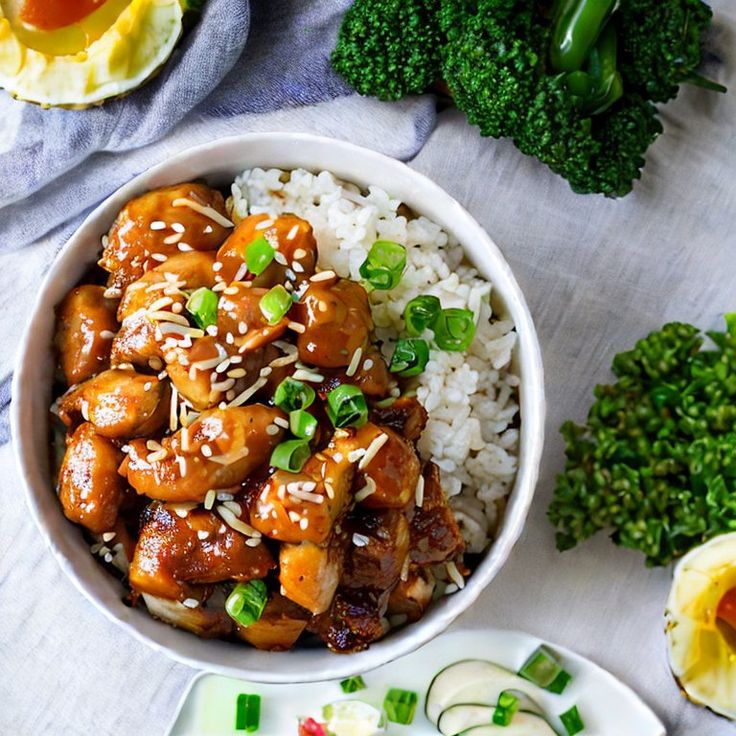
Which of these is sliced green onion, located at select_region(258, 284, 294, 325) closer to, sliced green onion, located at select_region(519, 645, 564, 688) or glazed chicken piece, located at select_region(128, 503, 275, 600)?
glazed chicken piece, located at select_region(128, 503, 275, 600)

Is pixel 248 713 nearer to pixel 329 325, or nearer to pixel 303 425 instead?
pixel 303 425

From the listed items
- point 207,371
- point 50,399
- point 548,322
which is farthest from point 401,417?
point 50,399

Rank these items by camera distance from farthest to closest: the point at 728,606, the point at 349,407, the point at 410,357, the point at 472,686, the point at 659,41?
1. the point at 472,686
2. the point at 728,606
3. the point at 659,41
4. the point at 410,357
5. the point at 349,407

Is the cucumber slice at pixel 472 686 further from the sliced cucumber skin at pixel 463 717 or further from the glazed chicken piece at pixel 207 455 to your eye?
the glazed chicken piece at pixel 207 455

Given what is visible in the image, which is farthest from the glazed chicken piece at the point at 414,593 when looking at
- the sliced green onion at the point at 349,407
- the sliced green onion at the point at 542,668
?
the sliced green onion at the point at 542,668

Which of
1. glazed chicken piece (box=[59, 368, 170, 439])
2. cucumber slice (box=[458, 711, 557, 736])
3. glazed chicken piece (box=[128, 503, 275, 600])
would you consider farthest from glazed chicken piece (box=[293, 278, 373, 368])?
cucumber slice (box=[458, 711, 557, 736])

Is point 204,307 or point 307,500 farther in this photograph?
point 204,307
